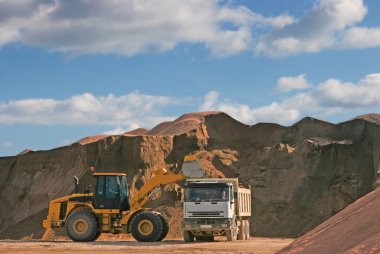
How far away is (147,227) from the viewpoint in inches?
1110

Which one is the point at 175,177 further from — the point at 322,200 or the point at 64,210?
the point at 322,200

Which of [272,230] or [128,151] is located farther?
[128,151]

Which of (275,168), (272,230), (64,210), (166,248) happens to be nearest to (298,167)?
(275,168)

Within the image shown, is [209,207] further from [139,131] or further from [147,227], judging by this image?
[139,131]

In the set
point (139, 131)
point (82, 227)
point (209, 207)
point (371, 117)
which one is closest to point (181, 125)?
point (139, 131)

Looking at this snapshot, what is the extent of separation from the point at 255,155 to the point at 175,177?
1794 cm

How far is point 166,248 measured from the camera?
77.3 feet

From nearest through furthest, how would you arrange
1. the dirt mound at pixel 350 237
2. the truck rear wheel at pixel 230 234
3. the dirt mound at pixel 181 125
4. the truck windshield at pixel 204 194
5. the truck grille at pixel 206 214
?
the dirt mound at pixel 350 237, the truck grille at pixel 206 214, the truck windshield at pixel 204 194, the truck rear wheel at pixel 230 234, the dirt mound at pixel 181 125

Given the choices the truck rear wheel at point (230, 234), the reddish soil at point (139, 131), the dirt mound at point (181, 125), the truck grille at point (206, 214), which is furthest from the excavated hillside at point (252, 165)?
the truck grille at point (206, 214)

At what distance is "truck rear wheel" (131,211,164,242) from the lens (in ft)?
91.7

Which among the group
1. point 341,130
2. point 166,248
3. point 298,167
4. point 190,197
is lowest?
point 166,248

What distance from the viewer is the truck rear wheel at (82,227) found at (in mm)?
28625

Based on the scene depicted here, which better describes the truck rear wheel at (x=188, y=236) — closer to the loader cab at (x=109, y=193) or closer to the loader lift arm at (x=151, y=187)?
the loader lift arm at (x=151, y=187)

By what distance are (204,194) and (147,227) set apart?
10.6 feet
